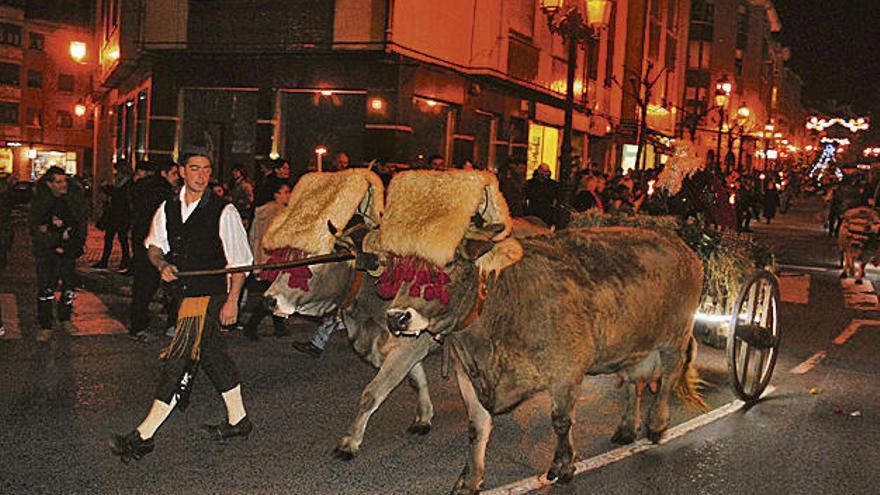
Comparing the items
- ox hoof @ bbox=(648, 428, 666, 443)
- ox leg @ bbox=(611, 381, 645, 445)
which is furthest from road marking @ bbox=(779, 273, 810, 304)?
ox hoof @ bbox=(648, 428, 666, 443)

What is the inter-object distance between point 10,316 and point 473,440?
8239 millimetres

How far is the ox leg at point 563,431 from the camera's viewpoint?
18.6 ft

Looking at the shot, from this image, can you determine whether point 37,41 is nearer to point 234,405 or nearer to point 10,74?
point 10,74

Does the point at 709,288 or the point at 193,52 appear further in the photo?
the point at 193,52

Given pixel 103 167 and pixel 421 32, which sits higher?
pixel 421 32

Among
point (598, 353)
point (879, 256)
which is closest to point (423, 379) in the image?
point (598, 353)

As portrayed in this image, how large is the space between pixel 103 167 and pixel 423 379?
3294 cm

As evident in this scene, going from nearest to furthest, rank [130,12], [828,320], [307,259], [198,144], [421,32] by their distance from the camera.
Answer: [307,259] < [198,144] < [828,320] < [421,32] < [130,12]

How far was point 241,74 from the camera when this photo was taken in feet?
67.1

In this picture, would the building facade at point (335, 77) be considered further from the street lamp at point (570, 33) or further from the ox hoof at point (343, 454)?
the ox hoof at point (343, 454)

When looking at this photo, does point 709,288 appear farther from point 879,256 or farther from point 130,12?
point 130,12

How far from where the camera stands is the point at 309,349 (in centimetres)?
970

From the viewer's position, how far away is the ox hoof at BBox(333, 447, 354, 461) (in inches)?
251

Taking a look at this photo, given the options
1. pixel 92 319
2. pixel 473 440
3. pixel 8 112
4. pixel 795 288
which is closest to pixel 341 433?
pixel 473 440
